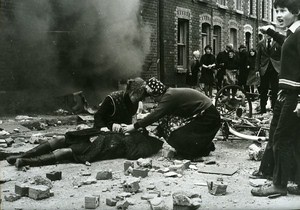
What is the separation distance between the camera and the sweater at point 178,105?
6176 millimetres

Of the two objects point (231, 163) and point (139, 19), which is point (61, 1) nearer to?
point (139, 19)

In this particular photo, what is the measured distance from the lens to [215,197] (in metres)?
4.67

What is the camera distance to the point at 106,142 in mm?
6328

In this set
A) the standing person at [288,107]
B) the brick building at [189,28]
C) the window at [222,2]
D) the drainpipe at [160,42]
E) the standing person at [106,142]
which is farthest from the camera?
the window at [222,2]

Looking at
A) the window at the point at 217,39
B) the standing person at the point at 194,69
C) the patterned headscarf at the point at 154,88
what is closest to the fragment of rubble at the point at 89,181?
the patterned headscarf at the point at 154,88

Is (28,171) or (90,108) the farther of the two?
(90,108)

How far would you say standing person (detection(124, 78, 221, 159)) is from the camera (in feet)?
20.6

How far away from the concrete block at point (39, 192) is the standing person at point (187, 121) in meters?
1.91

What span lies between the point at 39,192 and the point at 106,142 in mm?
1866

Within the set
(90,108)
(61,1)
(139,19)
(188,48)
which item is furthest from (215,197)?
(188,48)

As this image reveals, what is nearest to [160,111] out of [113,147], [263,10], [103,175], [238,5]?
[113,147]

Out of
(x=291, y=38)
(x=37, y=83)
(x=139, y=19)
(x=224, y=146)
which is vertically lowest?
(x=224, y=146)

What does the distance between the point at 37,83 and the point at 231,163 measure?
7.03 metres

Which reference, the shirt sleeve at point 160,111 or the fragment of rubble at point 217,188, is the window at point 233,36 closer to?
the shirt sleeve at point 160,111
